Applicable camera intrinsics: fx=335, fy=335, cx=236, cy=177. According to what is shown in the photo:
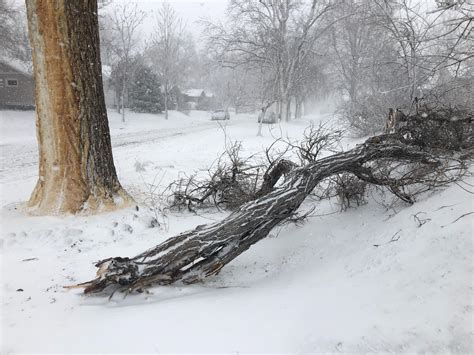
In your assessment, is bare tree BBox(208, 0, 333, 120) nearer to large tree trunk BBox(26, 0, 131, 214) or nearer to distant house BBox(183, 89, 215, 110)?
large tree trunk BBox(26, 0, 131, 214)

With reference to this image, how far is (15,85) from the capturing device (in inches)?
1052

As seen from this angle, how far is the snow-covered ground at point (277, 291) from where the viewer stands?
7.47 ft

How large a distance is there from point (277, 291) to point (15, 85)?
3090 cm

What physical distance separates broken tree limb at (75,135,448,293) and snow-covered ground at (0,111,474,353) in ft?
0.47

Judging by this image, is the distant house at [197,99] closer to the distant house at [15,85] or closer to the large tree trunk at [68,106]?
the distant house at [15,85]

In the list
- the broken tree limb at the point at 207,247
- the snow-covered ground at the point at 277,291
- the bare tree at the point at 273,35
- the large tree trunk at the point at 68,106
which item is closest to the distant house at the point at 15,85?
the bare tree at the point at 273,35

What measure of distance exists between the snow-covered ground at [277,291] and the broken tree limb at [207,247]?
0.14 metres

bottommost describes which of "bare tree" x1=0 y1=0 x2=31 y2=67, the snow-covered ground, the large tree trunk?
the snow-covered ground

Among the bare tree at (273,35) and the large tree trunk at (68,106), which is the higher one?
the bare tree at (273,35)

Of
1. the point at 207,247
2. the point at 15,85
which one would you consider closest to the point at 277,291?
the point at 207,247

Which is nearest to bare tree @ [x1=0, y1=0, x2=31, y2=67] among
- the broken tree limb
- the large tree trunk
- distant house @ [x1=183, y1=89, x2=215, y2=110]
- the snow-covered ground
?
the large tree trunk

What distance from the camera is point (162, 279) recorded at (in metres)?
3.03

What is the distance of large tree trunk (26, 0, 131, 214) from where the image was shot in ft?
14.6

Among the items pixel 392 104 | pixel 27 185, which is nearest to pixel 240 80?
pixel 392 104
